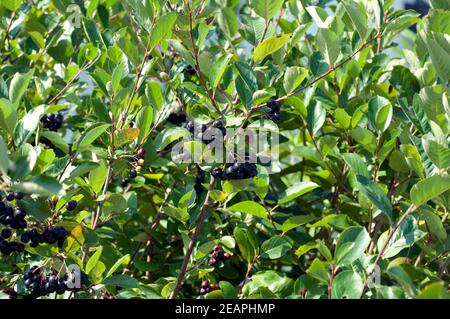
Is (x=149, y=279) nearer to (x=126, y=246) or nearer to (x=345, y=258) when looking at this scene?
(x=126, y=246)

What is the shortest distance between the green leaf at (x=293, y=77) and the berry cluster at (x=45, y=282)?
0.72 metres

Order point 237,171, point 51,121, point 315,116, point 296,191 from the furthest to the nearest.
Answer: point 51,121, point 315,116, point 296,191, point 237,171

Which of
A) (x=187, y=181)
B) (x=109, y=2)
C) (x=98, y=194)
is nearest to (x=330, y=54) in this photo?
(x=187, y=181)

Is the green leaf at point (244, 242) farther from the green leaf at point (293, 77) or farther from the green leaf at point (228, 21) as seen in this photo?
the green leaf at point (228, 21)

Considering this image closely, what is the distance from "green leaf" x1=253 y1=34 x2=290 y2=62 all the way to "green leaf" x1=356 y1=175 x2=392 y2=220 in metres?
0.40

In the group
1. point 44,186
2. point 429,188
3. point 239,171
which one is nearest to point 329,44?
point 239,171

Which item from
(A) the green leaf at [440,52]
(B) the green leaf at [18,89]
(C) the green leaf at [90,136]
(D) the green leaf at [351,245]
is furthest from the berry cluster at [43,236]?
(A) the green leaf at [440,52]

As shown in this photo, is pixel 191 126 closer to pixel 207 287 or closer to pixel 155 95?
pixel 155 95

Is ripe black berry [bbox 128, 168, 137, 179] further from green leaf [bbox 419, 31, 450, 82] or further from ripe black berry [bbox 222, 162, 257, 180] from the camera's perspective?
green leaf [bbox 419, 31, 450, 82]

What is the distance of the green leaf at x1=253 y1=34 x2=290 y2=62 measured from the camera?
7.10 ft

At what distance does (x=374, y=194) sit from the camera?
203cm

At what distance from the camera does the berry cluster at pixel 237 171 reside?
2.09m

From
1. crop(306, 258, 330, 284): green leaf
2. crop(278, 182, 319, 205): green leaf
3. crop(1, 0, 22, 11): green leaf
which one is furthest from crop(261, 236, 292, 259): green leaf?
crop(1, 0, 22, 11): green leaf

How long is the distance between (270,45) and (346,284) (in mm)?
659
